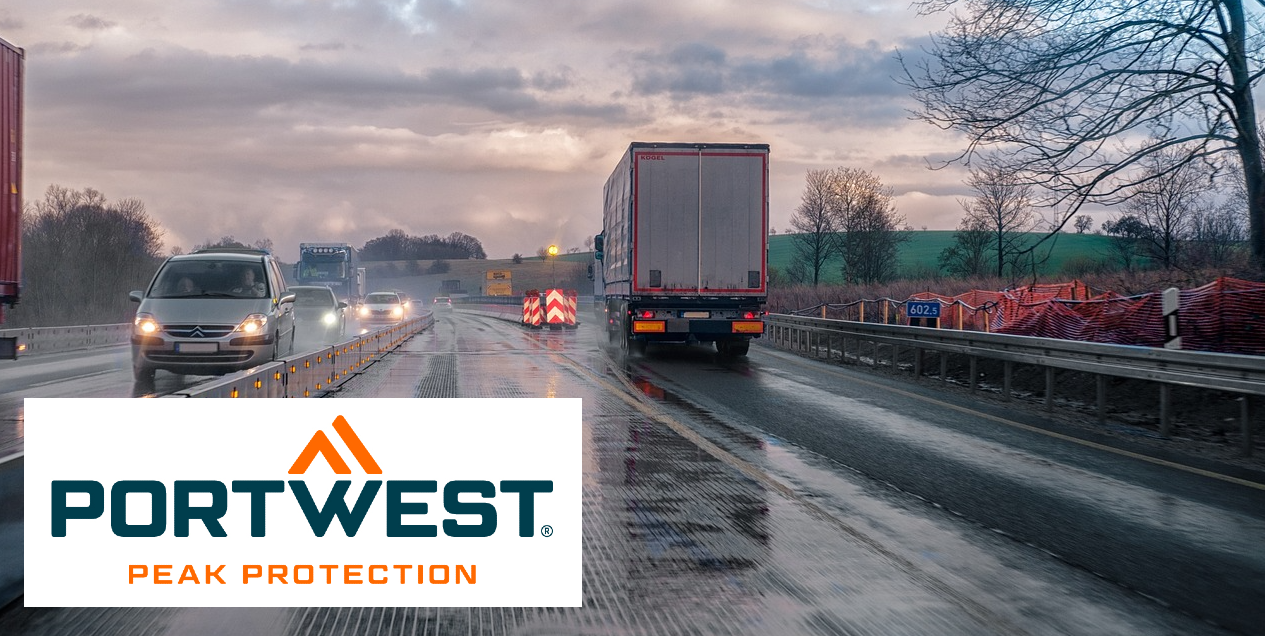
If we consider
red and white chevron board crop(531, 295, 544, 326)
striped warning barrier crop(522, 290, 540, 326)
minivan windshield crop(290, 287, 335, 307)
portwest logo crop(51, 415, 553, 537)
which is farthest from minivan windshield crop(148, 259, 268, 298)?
striped warning barrier crop(522, 290, 540, 326)

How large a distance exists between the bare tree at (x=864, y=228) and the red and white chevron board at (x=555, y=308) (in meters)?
30.0

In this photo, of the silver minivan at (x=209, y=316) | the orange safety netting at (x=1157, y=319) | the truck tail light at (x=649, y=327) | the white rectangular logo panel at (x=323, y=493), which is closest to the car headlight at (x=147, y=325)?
the silver minivan at (x=209, y=316)

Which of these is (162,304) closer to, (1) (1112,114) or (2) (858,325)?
(2) (858,325)

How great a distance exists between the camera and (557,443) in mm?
3936

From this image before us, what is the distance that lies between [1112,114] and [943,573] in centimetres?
1279

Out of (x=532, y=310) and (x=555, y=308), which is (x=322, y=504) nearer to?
(x=555, y=308)

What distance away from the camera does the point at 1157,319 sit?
14352 mm

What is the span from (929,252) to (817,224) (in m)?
20.8

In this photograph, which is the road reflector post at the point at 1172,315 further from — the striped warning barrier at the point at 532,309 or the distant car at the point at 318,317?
the striped warning barrier at the point at 532,309

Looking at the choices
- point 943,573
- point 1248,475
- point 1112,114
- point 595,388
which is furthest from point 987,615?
point 1112,114

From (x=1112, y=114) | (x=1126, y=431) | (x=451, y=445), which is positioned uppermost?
(x=1112, y=114)

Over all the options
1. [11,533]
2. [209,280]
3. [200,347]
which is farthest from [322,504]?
[209,280]

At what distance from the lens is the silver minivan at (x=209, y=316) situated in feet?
48.8

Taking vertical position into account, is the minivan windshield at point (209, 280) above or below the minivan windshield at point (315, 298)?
above
